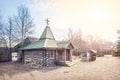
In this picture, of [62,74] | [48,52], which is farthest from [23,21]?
[62,74]

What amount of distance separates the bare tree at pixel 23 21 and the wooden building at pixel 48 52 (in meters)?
1.43

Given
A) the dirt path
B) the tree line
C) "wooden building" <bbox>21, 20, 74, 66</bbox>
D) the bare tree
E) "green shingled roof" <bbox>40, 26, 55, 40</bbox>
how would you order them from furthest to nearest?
1. "green shingled roof" <bbox>40, 26, 55, 40</bbox>
2. "wooden building" <bbox>21, 20, 74, 66</bbox>
3. the tree line
4. the bare tree
5. the dirt path

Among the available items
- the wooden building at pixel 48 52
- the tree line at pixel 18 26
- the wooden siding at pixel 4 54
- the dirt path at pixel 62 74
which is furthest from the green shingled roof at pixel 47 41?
the dirt path at pixel 62 74

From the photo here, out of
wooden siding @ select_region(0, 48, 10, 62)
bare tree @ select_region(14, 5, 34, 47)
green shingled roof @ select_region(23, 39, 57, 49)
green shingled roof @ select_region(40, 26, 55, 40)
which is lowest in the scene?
wooden siding @ select_region(0, 48, 10, 62)

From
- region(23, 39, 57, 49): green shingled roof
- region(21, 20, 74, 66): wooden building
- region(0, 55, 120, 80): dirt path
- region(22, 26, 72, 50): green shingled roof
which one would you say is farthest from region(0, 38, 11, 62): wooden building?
region(0, 55, 120, 80): dirt path

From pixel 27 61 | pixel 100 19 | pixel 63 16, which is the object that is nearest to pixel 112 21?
pixel 100 19

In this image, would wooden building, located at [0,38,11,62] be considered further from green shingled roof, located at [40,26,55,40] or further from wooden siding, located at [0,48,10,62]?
green shingled roof, located at [40,26,55,40]

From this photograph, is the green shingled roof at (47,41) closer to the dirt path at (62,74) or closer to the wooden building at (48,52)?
the wooden building at (48,52)

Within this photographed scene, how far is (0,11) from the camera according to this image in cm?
735

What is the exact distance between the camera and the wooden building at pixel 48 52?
10.4 m

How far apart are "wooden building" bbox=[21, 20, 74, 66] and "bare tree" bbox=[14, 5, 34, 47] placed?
1.43 meters

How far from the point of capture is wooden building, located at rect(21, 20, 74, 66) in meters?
10.4

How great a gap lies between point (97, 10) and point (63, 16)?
5.70 feet

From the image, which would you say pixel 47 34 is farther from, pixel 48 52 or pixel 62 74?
pixel 62 74
